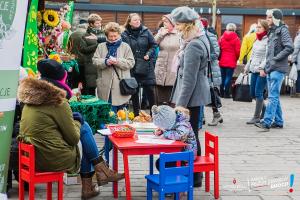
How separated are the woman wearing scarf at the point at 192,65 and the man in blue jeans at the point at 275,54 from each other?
3815 millimetres

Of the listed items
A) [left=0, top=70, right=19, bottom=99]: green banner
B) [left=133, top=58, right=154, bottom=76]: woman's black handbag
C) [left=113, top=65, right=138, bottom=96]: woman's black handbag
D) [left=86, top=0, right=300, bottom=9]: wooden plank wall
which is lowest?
[left=113, top=65, right=138, bottom=96]: woman's black handbag

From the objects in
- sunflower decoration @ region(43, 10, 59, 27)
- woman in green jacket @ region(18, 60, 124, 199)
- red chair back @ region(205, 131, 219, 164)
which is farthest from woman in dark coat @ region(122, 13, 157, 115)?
woman in green jacket @ region(18, 60, 124, 199)

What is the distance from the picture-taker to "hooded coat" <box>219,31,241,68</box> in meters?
15.5

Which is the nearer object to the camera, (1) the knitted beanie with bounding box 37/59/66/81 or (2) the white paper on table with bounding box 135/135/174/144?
(2) the white paper on table with bounding box 135/135/174/144

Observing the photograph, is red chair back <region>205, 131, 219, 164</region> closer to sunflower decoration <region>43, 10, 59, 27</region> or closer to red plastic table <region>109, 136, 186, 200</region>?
red plastic table <region>109, 136, 186, 200</region>

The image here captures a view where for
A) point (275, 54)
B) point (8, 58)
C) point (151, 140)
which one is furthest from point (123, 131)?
point (275, 54)

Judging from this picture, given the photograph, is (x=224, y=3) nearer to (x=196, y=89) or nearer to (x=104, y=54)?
(x=104, y=54)

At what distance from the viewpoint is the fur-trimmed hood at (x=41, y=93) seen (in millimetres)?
5293

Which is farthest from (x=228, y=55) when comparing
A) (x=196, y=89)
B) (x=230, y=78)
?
(x=196, y=89)

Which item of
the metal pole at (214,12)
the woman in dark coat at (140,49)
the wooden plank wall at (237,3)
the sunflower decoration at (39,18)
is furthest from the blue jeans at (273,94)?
the wooden plank wall at (237,3)

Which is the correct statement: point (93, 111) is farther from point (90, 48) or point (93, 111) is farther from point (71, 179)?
point (90, 48)

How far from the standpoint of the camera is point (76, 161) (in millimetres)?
5594

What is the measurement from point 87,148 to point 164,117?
0.82 metres

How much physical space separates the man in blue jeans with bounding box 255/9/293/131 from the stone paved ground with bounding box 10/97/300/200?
0.59 meters
